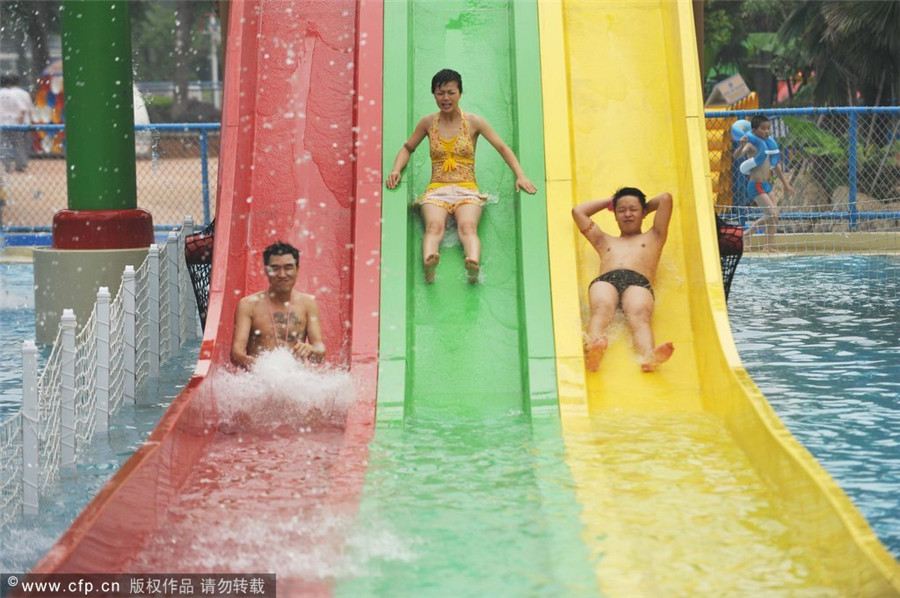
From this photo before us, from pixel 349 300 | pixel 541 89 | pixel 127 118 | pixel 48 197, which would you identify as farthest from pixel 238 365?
pixel 48 197

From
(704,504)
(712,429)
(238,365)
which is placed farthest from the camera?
(238,365)

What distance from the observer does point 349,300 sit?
7637 mm

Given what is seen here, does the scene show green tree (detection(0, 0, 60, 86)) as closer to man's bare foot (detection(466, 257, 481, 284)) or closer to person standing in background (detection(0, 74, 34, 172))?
person standing in background (detection(0, 74, 34, 172))

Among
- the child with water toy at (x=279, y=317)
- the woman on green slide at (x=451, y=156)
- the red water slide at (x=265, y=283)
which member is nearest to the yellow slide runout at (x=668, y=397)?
the woman on green slide at (x=451, y=156)

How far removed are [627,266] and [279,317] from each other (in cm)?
206

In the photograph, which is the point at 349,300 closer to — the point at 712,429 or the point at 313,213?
the point at 313,213

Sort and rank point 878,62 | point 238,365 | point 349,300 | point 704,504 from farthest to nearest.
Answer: point 878,62 → point 349,300 → point 238,365 → point 704,504

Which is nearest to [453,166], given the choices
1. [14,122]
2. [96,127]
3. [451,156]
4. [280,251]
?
[451,156]

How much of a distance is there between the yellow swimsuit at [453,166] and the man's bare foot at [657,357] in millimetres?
1526

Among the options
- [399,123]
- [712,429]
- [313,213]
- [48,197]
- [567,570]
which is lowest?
[567,570]

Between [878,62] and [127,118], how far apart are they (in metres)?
14.0

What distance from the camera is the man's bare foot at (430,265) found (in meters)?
7.49

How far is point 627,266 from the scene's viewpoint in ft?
24.7

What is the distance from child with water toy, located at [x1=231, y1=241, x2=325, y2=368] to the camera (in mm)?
→ 7098
